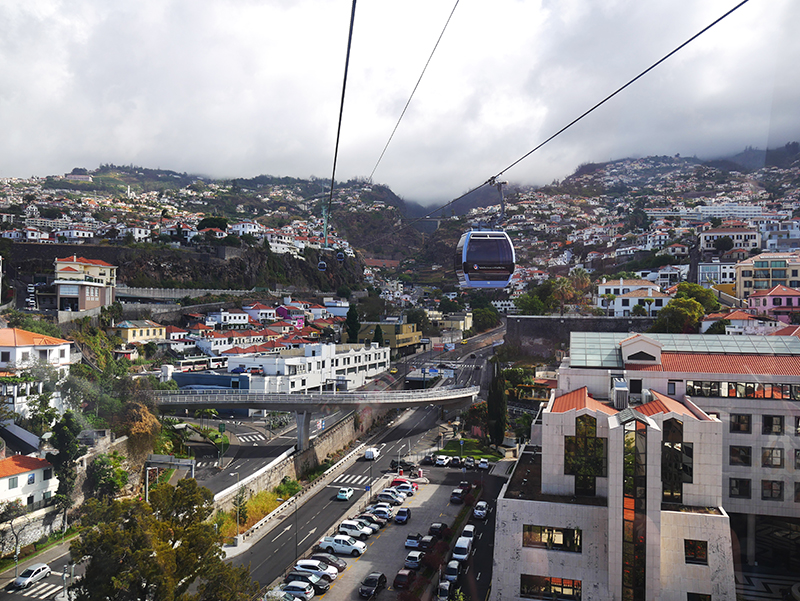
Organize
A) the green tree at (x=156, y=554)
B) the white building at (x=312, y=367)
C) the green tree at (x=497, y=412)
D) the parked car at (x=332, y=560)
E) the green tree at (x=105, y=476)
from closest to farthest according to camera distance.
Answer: the green tree at (x=156, y=554)
the parked car at (x=332, y=560)
the green tree at (x=105, y=476)
the green tree at (x=497, y=412)
the white building at (x=312, y=367)

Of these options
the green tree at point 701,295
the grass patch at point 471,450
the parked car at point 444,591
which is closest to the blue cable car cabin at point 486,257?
the parked car at point 444,591

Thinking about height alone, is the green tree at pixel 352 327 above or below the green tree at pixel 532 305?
below

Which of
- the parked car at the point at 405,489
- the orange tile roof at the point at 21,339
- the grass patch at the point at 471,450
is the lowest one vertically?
the grass patch at the point at 471,450

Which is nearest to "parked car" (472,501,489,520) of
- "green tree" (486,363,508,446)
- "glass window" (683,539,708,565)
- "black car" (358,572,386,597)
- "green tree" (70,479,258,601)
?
"black car" (358,572,386,597)

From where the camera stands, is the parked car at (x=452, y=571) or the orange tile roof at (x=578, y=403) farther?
the parked car at (x=452, y=571)

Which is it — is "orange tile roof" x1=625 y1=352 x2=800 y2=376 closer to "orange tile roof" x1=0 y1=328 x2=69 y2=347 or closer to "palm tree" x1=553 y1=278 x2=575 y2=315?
"orange tile roof" x1=0 y1=328 x2=69 y2=347

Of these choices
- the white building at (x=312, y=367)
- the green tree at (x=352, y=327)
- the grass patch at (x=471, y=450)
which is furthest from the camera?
the green tree at (x=352, y=327)

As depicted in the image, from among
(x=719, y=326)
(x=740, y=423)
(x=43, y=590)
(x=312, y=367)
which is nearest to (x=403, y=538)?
(x=43, y=590)

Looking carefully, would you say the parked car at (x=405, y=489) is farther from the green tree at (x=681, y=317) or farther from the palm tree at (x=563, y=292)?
the palm tree at (x=563, y=292)
